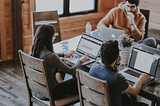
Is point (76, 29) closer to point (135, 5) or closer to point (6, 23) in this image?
point (6, 23)

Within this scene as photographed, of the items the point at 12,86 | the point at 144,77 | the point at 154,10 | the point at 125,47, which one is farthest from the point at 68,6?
the point at 144,77

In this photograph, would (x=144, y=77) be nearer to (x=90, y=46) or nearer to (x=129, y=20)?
(x=90, y=46)

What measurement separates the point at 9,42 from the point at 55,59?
2.13 m

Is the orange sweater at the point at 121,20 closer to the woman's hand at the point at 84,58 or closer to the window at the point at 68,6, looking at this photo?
the woman's hand at the point at 84,58

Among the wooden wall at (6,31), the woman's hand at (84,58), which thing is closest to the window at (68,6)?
the wooden wall at (6,31)

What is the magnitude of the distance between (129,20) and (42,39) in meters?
1.48

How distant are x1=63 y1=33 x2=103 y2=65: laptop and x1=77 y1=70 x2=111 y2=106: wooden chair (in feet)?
2.00

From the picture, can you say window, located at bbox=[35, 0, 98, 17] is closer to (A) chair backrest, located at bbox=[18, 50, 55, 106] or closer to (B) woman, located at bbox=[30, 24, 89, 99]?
(B) woman, located at bbox=[30, 24, 89, 99]

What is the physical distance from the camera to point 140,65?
2.41 meters

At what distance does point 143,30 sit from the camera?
138 inches

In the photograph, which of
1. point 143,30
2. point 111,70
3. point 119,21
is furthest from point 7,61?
point 111,70

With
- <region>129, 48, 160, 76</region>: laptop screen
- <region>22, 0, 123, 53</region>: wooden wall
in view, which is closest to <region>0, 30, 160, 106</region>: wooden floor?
<region>22, 0, 123, 53</region>: wooden wall

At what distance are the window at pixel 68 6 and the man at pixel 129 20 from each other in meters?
1.34

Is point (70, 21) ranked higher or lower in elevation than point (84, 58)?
higher
